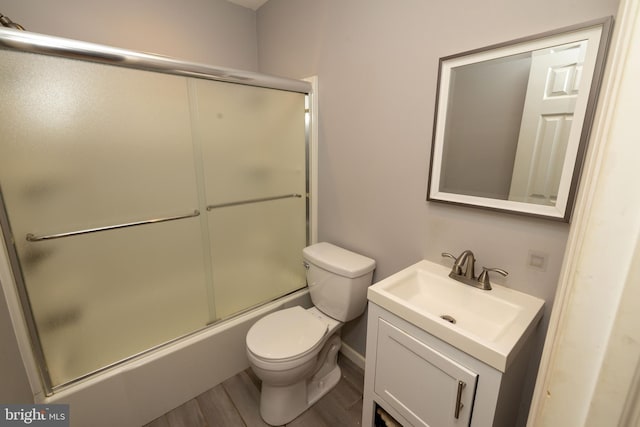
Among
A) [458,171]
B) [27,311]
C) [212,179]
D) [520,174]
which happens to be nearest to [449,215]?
[458,171]

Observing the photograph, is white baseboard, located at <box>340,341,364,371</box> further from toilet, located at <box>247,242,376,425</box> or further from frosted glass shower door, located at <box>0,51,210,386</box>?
frosted glass shower door, located at <box>0,51,210,386</box>

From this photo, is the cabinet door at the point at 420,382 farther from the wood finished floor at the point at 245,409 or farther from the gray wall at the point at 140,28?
the gray wall at the point at 140,28

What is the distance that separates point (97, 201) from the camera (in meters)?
1.34

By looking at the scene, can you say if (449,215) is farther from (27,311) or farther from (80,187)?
(27,311)

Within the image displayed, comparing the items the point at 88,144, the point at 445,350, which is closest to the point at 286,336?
the point at 445,350

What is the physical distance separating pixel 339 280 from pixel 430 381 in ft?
2.28

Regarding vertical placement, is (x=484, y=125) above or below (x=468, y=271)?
above

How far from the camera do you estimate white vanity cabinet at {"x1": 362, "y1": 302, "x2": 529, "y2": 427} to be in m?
0.90

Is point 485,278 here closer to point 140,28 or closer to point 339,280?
point 339,280

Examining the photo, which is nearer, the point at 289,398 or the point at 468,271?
the point at 468,271

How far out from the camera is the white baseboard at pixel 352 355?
188 centimetres

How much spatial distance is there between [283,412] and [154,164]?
1.47m

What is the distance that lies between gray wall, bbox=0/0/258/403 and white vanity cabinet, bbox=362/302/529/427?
139 cm

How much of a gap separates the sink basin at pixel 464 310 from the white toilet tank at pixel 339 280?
0.35 meters
